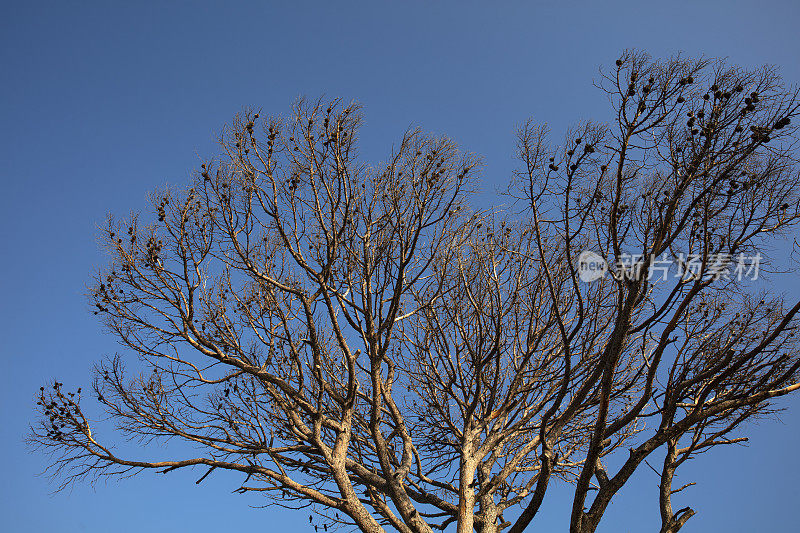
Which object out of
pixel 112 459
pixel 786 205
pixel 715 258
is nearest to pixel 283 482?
pixel 112 459

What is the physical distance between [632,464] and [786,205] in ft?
8.39

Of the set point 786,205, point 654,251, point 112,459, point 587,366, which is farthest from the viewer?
point 587,366

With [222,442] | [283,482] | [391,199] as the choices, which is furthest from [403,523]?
[391,199]

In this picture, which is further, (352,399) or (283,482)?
(352,399)

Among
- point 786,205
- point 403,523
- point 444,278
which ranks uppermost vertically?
point 444,278

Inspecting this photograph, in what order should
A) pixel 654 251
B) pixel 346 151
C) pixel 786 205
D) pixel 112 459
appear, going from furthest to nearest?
1. pixel 346 151
2. pixel 112 459
3. pixel 786 205
4. pixel 654 251

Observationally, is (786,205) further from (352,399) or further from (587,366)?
(352,399)

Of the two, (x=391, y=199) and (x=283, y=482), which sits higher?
(x=391, y=199)

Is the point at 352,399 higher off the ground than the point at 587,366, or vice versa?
the point at 587,366

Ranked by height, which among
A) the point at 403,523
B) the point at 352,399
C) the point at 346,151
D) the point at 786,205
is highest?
the point at 346,151

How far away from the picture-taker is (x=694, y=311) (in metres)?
6.48

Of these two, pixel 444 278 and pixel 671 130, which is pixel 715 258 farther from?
pixel 444 278

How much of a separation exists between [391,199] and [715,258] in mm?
3333

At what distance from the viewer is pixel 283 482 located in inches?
232
